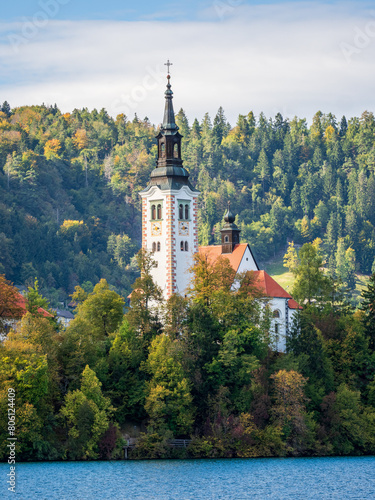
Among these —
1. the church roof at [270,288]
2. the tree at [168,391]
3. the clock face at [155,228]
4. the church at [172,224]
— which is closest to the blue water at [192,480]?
the tree at [168,391]

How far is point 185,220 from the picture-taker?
99062 mm

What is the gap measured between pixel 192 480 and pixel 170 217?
28885mm

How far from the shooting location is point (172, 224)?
A: 97.8 m

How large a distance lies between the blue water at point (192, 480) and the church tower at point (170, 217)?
18562mm

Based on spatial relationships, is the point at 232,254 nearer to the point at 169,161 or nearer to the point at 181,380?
the point at 169,161

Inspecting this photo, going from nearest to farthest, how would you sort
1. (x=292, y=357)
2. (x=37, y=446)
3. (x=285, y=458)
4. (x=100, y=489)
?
(x=100, y=489)
(x=37, y=446)
(x=285, y=458)
(x=292, y=357)

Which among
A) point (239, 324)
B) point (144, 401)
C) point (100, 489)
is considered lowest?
point (100, 489)

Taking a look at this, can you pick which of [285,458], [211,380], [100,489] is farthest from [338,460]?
[100,489]

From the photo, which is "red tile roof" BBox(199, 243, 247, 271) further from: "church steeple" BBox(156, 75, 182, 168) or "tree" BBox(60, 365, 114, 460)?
"tree" BBox(60, 365, 114, 460)

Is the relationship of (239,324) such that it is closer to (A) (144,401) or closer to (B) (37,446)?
(A) (144,401)

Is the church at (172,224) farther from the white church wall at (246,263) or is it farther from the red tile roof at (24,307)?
the red tile roof at (24,307)

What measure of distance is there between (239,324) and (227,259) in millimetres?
5903

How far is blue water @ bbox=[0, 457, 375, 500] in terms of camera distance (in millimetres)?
69125

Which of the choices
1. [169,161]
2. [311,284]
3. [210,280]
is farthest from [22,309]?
[311,284]
